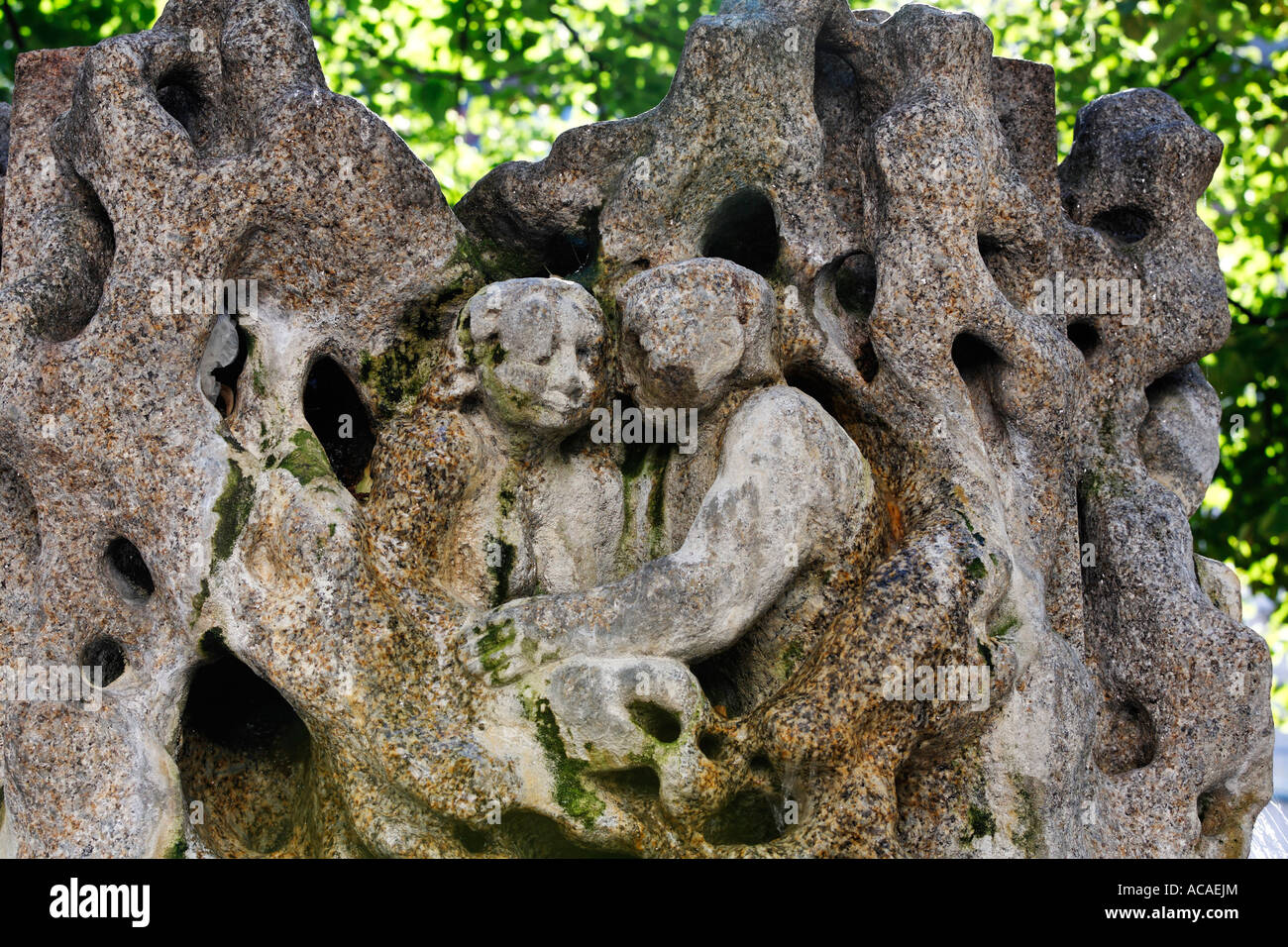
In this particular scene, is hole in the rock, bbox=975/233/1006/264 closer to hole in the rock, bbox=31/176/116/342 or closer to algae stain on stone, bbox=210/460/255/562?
algae stain on stone, bbox=210/460/255/562

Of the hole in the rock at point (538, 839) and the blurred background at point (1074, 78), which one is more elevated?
the blurred background at point (1074, 78)

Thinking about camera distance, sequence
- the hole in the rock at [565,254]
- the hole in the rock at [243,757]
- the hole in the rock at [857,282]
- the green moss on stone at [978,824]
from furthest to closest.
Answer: the hole in the rock at [565,254], the hole in the rock at [857,282], the hole in the rock at [243,757], the green moss on stone at [978,824]

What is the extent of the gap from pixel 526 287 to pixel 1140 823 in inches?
102

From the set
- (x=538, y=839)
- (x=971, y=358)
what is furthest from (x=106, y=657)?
(x=971, y=358)

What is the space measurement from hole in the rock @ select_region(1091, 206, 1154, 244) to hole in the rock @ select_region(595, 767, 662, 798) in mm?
2851

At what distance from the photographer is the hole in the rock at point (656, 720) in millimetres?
3863

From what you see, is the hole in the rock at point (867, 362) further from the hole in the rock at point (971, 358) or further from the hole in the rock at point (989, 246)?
the hole in the rock at point (989, 246)

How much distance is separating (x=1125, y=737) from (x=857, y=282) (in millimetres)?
1803

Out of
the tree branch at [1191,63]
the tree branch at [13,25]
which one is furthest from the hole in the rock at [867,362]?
the tree branch at [13,25]

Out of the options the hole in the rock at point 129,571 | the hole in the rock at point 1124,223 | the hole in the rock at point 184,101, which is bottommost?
the hole in the rock at point 129,571

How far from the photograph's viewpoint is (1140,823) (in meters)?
4.46

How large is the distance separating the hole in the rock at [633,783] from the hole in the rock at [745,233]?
72.1 inches

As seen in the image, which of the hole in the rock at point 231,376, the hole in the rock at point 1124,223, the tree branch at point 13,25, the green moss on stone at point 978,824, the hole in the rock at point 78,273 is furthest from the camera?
the tree branch at point 13,25
